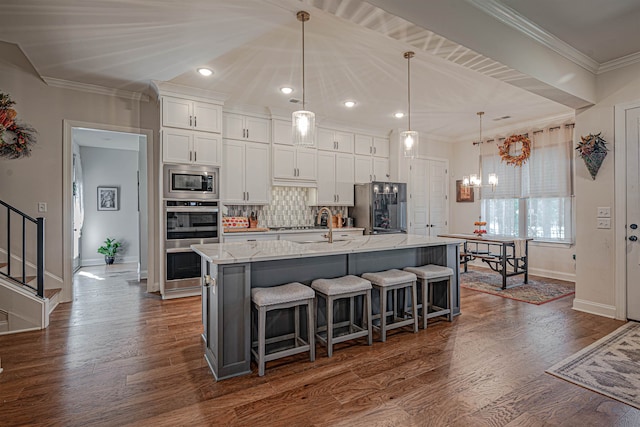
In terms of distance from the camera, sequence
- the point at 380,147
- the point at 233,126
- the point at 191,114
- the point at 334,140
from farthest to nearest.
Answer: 1. the point at 380,147
2. the point at 334,140
3. the point at 233,126
4. the point at 191,114

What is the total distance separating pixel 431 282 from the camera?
3.41m

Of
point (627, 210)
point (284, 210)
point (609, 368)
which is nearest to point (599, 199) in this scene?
point (627, 210)

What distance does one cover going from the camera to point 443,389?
7.13 feet

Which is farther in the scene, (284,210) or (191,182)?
(284,210)

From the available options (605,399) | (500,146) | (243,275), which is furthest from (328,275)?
(500,146)

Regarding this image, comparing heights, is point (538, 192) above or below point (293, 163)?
below

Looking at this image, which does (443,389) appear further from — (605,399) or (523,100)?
(523,100)

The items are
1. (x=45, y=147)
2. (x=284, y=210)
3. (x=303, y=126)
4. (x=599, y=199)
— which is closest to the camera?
(x=303, y=126)

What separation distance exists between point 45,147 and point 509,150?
724cm

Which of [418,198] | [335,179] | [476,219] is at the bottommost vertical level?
[476,219]

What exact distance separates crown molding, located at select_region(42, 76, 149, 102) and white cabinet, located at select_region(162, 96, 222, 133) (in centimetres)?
65

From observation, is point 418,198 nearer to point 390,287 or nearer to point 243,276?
point 390,287

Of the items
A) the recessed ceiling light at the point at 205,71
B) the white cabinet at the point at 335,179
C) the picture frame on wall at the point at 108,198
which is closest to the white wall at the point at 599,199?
the white cabinet at the point at 335,179

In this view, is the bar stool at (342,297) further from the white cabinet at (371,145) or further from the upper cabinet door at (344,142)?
the white cabinet at (371,145)
